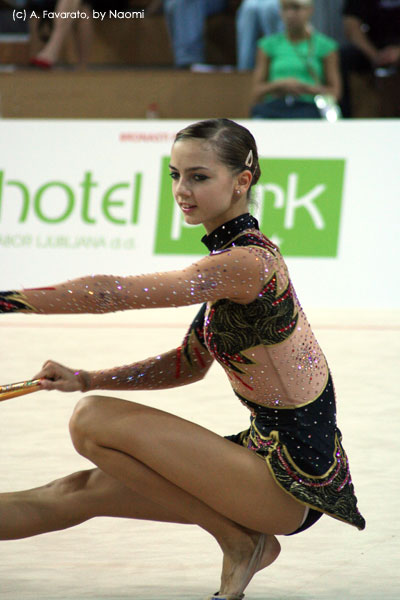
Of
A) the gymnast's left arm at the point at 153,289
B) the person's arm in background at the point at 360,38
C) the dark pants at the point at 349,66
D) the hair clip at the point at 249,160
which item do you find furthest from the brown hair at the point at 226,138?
the person's arm in background at the point at 360,38

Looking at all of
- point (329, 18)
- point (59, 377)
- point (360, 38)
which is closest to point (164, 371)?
point (59, 377)

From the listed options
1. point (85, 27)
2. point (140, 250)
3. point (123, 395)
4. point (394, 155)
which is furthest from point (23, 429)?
point (85, 27)

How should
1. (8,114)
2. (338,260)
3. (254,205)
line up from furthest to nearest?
(8,114) → (338,260) → (254,205)

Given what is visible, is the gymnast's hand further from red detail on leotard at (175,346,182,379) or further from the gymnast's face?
the gymnast's face

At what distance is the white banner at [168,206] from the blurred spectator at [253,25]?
136 cm

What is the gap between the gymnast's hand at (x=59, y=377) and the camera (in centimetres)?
202

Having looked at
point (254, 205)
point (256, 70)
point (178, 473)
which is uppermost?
point (256, 70)

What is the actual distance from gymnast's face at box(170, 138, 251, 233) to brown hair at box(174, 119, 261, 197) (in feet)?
0.04

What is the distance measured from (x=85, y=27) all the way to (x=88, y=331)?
3230 mm

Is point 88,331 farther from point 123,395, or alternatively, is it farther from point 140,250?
point 123,395

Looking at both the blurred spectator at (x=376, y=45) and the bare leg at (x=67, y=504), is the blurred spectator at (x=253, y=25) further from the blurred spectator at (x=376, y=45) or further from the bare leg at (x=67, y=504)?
the bare leg at (x=67, y=504)

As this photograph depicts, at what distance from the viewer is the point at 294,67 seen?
650cm

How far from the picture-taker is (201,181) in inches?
77.7

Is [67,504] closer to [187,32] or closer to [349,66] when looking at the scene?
[349,66]
